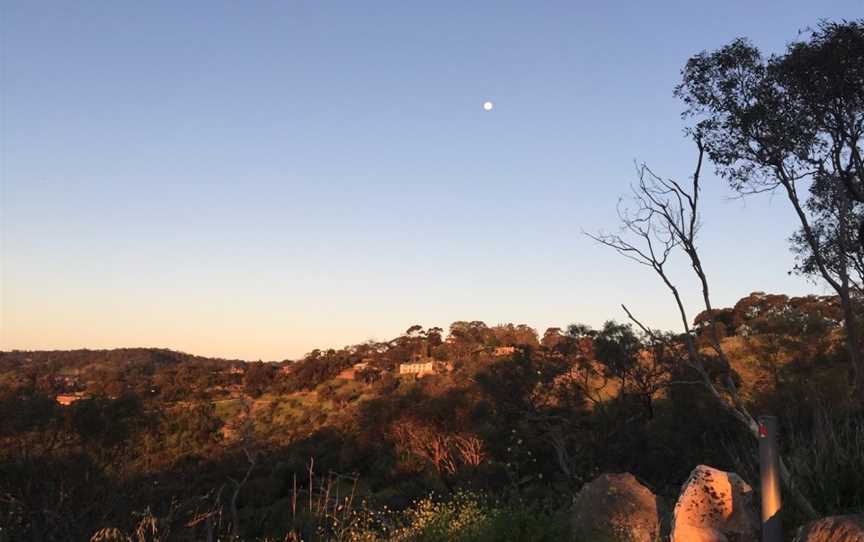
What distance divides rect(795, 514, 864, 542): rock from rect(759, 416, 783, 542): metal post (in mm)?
547

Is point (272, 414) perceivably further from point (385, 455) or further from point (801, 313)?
point (801, 313)

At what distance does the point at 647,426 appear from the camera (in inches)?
861

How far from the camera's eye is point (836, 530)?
515 centimetres

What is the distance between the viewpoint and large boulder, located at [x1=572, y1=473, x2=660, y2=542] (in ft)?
24.2

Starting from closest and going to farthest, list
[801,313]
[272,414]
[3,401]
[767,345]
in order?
1. [3,401]
2. [767,345]
3. [801,313]
4. [272,414]

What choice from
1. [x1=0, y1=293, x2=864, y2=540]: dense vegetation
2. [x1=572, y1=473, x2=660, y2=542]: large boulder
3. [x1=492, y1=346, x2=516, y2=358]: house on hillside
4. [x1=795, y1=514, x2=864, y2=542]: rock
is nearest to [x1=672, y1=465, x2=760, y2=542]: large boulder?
[x1=572, y1=473, x2=660, y2=542]: large boulder

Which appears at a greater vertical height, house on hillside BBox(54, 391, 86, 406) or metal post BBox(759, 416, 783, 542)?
metal post BBox(759, 416, 783, 542)

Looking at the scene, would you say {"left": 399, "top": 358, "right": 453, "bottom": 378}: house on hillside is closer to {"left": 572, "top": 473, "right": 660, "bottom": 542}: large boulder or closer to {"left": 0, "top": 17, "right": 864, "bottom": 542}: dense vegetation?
{"left": 0, "top": 17, "right": 864, "bottom": 542}: dense vegetation

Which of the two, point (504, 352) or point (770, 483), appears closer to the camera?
point (770, 483)

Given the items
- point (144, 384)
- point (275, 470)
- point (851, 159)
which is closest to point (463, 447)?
point (275, 470)

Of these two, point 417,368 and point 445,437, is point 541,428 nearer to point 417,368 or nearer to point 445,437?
point 445,437

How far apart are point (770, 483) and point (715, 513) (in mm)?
749

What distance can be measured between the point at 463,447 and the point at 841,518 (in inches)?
756

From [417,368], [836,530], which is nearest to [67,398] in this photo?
[417,368]
